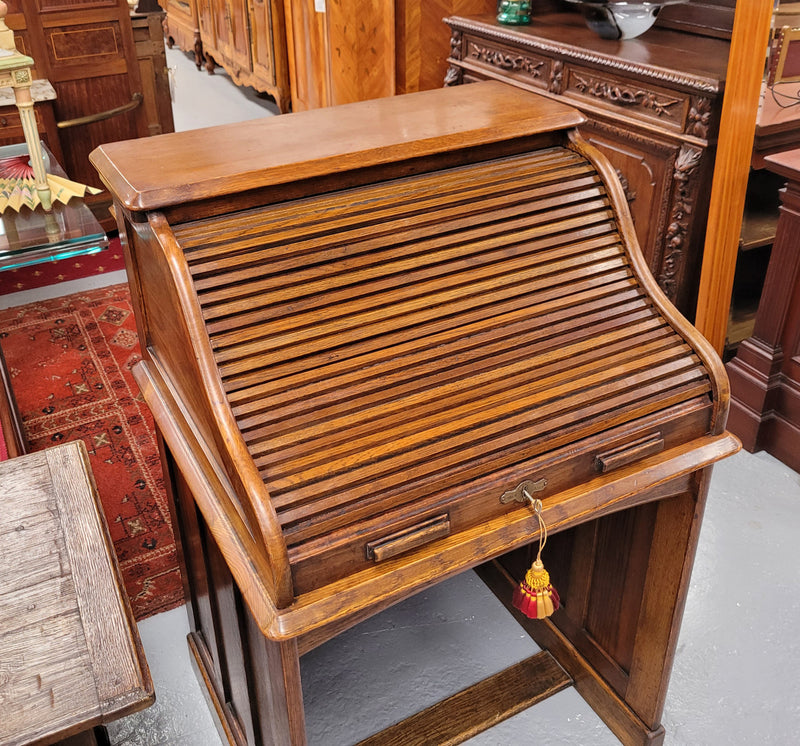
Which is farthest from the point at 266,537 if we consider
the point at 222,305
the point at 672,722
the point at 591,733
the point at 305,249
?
the point at 672,722

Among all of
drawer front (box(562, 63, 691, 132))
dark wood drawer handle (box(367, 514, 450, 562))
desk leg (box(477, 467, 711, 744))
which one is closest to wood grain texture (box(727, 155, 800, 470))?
drawer front (box(562, 63, 691, 132))

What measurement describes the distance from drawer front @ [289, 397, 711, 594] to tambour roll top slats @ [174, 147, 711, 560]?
20 mm

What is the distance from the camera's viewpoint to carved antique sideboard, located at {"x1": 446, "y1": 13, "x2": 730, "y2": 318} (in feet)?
9.50

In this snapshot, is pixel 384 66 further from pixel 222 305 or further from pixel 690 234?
pixel 222 305

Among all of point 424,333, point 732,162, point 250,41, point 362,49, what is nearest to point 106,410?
point 424,333

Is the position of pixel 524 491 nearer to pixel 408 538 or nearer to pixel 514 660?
pixel 408 538

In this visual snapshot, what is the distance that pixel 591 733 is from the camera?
2.18 meters

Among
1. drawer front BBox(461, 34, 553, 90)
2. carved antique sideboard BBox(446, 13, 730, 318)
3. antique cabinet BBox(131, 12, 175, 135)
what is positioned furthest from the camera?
antique cabinet BBox(131, 12, 175, 135)

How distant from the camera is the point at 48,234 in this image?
2863 millimetres

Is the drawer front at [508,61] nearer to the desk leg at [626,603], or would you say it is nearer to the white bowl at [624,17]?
the white bowl at [624,17]

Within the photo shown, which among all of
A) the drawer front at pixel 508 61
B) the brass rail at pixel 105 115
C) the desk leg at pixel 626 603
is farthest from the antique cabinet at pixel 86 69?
the desk leg at pixel 626 603

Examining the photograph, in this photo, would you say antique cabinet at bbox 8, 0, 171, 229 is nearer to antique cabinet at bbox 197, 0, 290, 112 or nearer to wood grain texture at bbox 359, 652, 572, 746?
antique cabinet at bbox 197, 0, 290, 112

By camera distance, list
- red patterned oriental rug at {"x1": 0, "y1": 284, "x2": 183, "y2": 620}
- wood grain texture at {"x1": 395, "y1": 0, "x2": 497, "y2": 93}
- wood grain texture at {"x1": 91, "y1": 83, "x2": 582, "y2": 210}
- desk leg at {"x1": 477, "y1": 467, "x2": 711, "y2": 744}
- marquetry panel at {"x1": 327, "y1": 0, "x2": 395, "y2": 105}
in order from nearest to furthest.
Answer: wood grain texture at {"x1": 91, "y1": 83, "x2": 582, "y2": 210}
desk leg at {"x1": 477, "y1": 467, "x2": 711, "y2": 744}
red patterned oriental rug at {"x1": 0, "y1": 284, "x2": 183, "y2": 620}
wood grain texture at {"x1": 395, "y1": 0, "x2": 497, "y2": 93}
marquetry panel at {"x1": 327, "y1": 0, "x2": 395, "y2": 105}

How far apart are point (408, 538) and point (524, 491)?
0.85 feet
